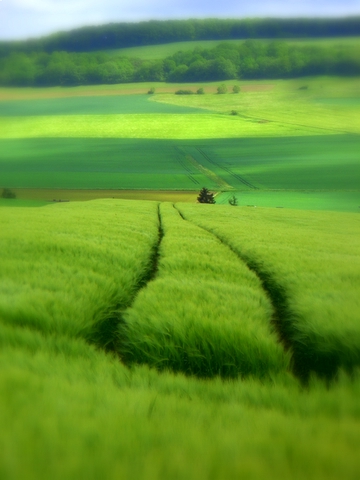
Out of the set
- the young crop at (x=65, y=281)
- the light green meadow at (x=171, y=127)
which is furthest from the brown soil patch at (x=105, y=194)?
the young crop at (x=65, y=281)

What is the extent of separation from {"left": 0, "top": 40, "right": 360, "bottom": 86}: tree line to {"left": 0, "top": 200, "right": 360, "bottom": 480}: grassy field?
14.1m

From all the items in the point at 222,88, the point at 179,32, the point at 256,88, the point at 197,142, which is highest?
the point at 256,88

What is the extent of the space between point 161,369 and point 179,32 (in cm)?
1337

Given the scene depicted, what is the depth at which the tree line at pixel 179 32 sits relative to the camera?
12734 millimetres

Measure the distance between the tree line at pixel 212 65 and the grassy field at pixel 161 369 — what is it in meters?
14.1

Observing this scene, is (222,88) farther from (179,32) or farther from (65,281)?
(65,281)

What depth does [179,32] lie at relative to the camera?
13641 millimetres

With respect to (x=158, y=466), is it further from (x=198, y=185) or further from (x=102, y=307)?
(x=198, y=185)

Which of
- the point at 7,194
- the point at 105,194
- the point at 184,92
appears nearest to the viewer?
the point at 7,194

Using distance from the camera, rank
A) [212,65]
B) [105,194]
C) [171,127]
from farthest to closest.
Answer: [171,127]
[212,65]
[105,194]

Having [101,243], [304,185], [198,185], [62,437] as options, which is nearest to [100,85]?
[198,185]

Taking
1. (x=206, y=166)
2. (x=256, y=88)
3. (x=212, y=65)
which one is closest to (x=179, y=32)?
(x=212, y=65)

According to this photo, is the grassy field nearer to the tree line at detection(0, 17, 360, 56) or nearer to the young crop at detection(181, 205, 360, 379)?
the young crop at detection(181, 205, 360, 379)

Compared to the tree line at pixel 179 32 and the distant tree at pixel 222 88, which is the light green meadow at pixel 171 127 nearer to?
the distant tree at pixel 222 88
